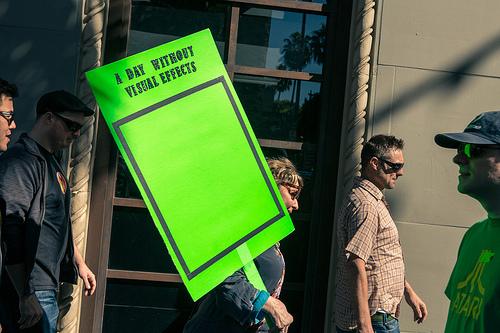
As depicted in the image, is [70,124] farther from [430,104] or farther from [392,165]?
[430,104]

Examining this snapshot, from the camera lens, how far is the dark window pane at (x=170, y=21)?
194 inches

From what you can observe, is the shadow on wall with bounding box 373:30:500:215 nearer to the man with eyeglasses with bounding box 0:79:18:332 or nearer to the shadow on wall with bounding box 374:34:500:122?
the shadow on wall with bounding box 374:34:500:122

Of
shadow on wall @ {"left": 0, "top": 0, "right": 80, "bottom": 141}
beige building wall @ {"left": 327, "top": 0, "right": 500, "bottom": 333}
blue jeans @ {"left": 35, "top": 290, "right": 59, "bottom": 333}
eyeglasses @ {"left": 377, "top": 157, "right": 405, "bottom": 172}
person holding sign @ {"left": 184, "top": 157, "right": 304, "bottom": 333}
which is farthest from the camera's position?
beige building wall @ {"left": 327, "top": 0, "right": 500, "bottom": 333}

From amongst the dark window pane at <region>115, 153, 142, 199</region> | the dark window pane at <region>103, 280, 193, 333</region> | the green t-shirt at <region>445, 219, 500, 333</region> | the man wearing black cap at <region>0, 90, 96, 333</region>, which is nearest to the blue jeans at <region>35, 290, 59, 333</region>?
the man wearing black cap at <region>0, 90, 96, 333</region>

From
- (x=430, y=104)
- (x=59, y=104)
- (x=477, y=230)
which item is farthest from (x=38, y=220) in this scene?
(x=430, y=104)

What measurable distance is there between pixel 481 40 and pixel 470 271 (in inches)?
113

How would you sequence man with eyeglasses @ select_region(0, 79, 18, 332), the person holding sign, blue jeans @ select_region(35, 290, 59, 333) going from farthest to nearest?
1. blue jeans @ select_region(35, 290, 59, 333)
2. man with eyeglasses @ select_region(0, 79, 18, 332)
3. the person holding sign

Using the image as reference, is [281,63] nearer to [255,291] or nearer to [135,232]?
[135,232]

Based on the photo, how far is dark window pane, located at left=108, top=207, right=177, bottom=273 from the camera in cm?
487

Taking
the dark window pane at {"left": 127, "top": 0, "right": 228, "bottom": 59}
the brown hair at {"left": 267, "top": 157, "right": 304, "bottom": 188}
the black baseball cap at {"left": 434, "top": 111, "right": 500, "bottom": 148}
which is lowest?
the brown hair at {"left": 267, "top": 157, "right": 304, "bottom": 188}

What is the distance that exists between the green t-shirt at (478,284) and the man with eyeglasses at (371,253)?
109 centimetres

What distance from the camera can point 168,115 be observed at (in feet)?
8.32

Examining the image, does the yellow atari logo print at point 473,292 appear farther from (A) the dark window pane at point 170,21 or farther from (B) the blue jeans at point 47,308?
(A) the dark window pane at point 170,21

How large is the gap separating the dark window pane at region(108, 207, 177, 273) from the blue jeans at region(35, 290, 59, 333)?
123 centimetres
